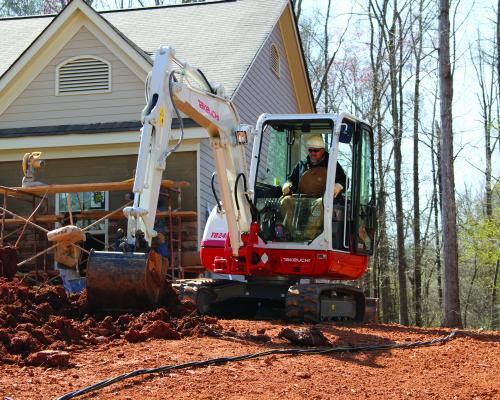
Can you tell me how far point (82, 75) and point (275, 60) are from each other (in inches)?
235

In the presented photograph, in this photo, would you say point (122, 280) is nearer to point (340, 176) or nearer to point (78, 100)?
point (340, 176)

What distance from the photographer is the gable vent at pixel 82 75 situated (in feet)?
62.8

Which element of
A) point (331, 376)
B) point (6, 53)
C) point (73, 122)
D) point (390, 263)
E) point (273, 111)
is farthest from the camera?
point (390, 263)

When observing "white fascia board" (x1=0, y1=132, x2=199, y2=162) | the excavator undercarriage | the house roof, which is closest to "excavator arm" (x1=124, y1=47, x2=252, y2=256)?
Result: the excavator undercarriage

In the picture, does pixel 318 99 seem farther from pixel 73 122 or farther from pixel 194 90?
pixel 194 90

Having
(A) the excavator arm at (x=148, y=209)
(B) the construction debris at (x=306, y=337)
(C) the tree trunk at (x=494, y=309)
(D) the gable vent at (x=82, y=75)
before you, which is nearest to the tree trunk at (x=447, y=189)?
(D) the gable vent at (x=82, y=75)

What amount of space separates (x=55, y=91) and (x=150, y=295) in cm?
1145


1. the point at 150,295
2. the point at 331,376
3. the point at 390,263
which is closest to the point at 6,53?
the point at 150,295

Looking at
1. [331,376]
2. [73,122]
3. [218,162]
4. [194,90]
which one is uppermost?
[73,122]

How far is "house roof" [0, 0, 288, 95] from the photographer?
19.8 m

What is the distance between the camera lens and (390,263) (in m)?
36.5

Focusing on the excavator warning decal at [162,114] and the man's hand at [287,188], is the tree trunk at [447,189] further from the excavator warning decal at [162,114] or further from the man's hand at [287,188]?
the excavator warning decal at [162,114]

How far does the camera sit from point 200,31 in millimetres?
21609

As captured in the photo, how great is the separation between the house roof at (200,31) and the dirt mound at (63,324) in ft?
32.4
